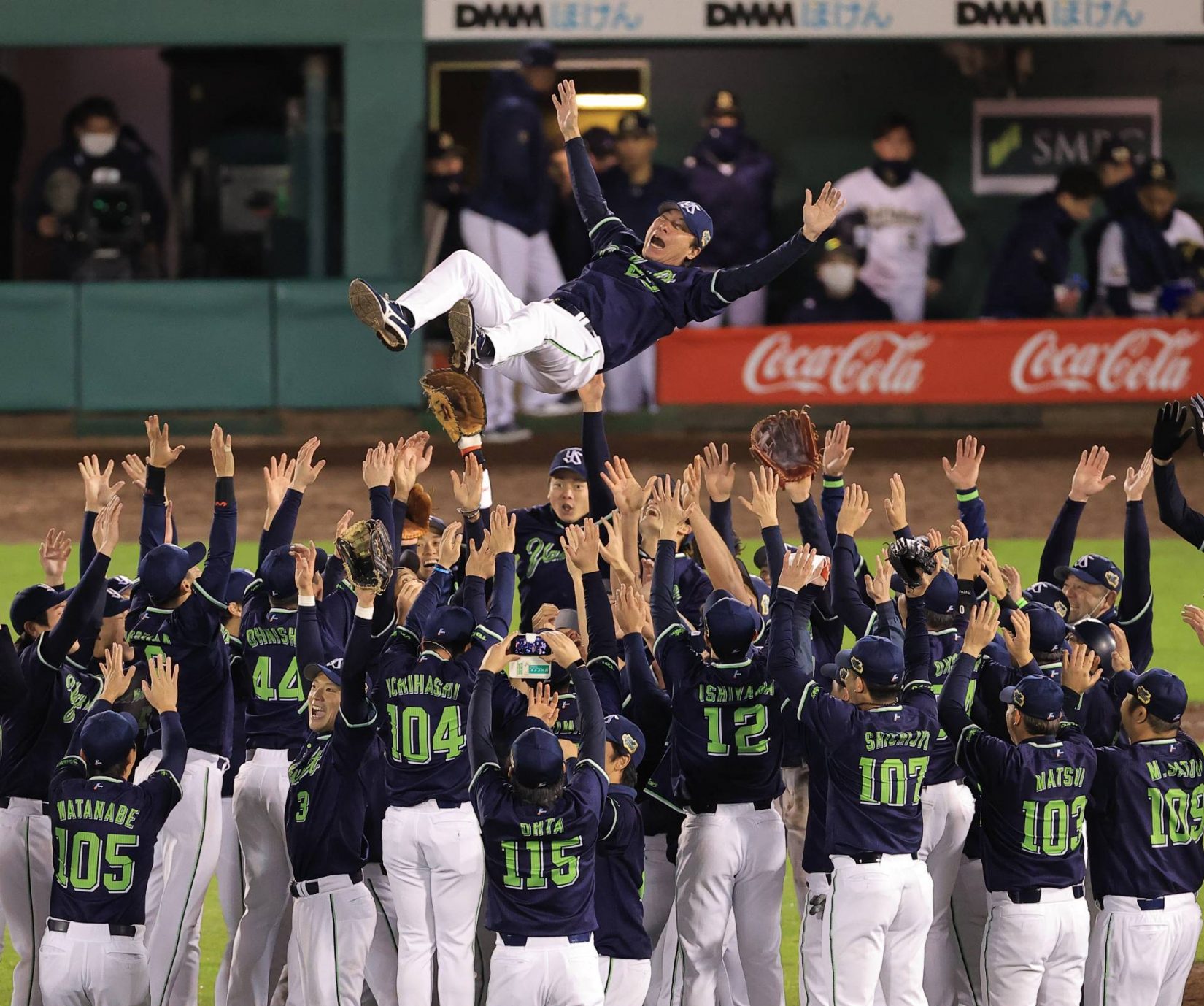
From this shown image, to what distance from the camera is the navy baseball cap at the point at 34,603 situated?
755 centimetres

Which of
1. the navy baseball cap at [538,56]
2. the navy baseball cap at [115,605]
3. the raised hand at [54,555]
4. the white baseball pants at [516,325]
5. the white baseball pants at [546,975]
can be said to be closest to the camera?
the white baseball pants at [546,975]

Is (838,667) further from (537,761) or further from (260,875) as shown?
(260,875)

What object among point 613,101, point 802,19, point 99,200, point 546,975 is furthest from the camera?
point 613,101

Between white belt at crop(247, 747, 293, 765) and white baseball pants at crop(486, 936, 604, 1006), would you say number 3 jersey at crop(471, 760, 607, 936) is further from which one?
white belt at crop(247, 747, 293, 765)

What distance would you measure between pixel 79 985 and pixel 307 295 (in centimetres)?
1241

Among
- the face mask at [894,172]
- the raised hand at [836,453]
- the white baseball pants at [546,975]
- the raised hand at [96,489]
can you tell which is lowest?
the white baseball pants at [546,975]

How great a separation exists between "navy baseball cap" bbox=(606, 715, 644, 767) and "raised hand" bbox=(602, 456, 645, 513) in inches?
37.9

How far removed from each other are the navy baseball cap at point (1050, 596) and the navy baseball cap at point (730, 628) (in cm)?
138

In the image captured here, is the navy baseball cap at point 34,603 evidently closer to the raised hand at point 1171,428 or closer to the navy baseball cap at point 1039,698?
the navy baseball cap at point 1039,698

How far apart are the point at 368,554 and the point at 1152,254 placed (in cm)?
1315

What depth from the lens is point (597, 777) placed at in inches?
A: 249

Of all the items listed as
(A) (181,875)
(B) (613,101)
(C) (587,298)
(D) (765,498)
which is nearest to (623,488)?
(D) (765,498)

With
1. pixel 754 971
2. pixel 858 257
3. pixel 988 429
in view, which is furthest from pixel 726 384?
pixel 754 971

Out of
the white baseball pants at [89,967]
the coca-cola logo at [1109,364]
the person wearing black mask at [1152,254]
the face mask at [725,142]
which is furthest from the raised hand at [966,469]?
the person wearing black mask at [1152,254]
